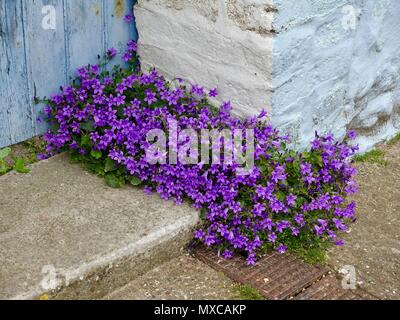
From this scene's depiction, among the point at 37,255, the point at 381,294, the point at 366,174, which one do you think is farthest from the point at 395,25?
the point at 37,255

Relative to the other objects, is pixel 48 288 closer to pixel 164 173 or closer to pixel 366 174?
pixel 164 173

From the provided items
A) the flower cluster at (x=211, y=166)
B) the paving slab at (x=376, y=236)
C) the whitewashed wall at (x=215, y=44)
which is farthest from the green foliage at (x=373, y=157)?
the whitewashed wall at (x=215, y=44)

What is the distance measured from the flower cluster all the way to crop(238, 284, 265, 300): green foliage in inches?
7.4

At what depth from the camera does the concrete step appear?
3.01m

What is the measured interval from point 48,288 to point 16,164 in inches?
37.5

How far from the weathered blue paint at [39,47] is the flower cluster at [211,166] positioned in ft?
0.31

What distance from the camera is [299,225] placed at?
3.52 meters

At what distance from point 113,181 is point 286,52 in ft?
3.39

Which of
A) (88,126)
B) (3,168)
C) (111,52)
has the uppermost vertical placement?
(111,52)

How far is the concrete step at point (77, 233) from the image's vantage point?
3010 mm

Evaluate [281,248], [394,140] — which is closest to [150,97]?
[281,248]

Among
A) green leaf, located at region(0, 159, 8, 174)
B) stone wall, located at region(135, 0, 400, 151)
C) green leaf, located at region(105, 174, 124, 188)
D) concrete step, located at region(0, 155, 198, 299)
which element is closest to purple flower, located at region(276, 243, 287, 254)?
concrete step, located at region(0, 155, 198, 299)

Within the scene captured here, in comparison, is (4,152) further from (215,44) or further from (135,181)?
(215,44)

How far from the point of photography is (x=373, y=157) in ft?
14.5
